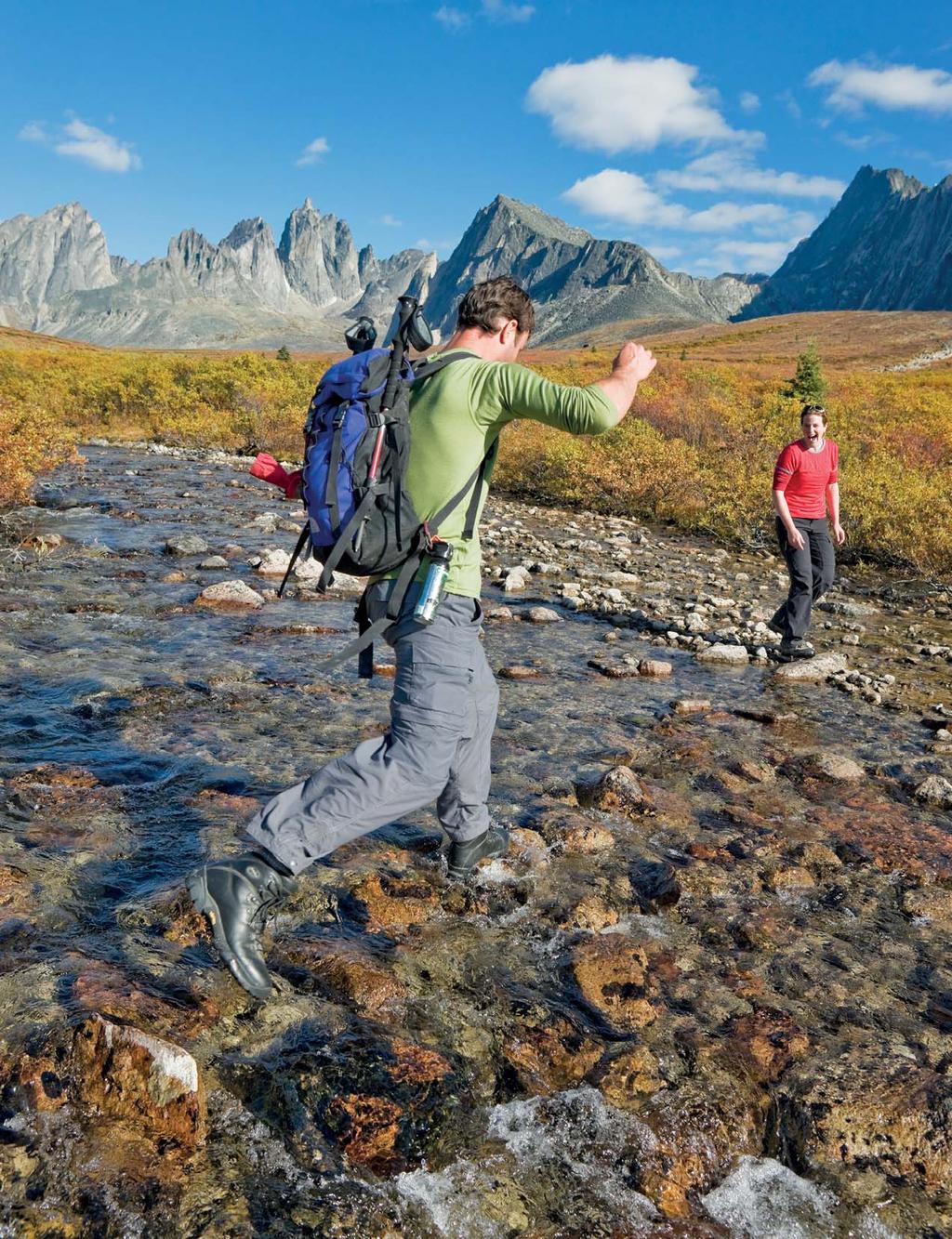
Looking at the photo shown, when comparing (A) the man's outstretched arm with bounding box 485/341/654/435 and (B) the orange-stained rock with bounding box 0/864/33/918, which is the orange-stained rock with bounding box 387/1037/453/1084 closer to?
(B) the orange-stained rock with bounding box 0/864/33/918

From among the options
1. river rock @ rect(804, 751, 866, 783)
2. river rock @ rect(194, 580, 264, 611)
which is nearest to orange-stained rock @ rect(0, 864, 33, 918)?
river rock @ rect(804, 751, 866, 783)

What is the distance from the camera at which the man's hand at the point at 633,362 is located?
129 inches

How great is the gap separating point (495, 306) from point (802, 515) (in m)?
6.86

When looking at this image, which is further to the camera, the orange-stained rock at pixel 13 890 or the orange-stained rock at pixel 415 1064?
the orange-stained rock at pixel 13 890

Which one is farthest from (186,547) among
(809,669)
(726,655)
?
(809,669)

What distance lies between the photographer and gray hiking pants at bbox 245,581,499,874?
3.41m

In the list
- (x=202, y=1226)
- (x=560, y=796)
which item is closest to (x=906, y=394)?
(x=560, y=796)

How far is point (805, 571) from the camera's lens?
930 cm

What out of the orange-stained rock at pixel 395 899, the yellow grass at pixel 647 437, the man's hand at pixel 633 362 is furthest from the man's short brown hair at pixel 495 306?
the yellow grass at pixel 647 437

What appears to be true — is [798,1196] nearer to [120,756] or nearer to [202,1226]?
[202,1226]

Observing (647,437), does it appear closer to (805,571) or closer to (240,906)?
(805,571)

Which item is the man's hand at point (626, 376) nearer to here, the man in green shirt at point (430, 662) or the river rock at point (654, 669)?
the man in green shirt at point (430, 662)

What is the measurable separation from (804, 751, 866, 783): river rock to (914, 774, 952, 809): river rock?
0.42 meters

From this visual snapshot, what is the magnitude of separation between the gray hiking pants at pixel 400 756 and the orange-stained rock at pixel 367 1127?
918 mm
